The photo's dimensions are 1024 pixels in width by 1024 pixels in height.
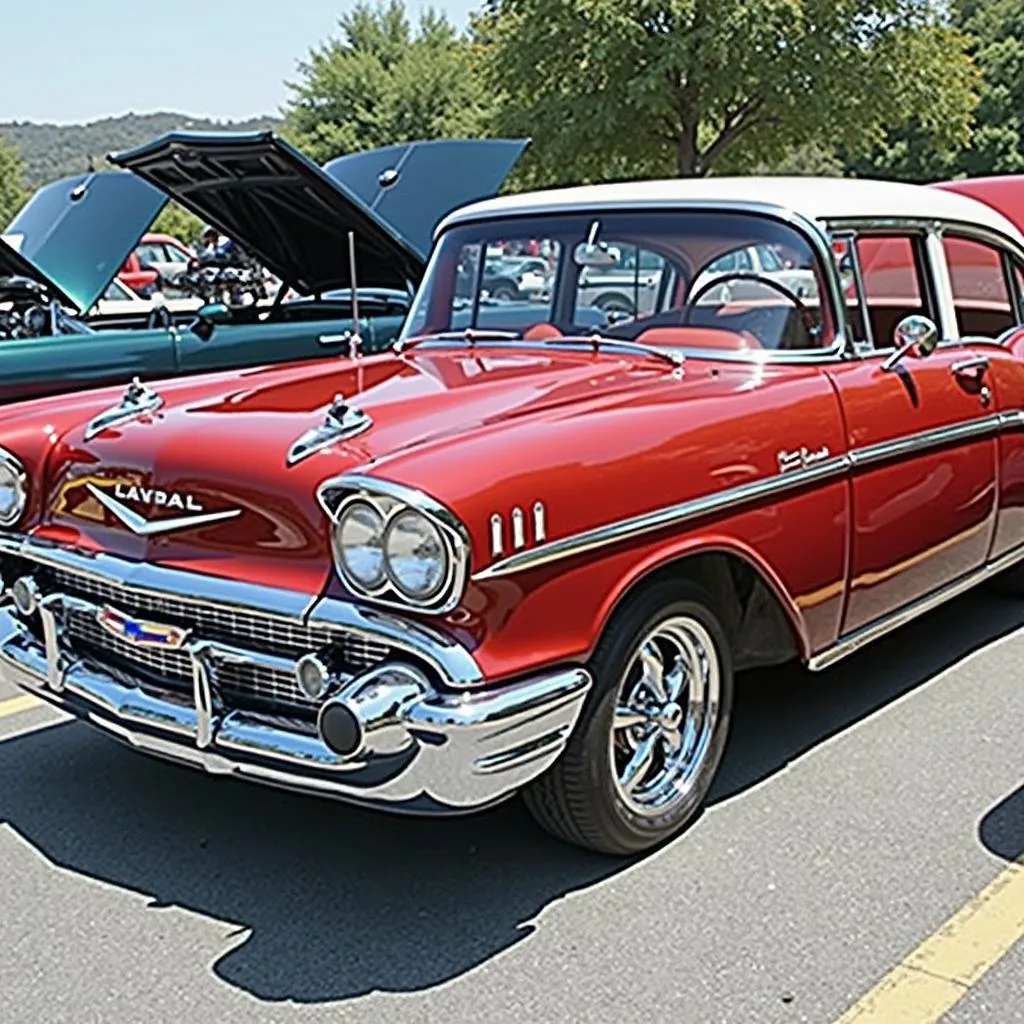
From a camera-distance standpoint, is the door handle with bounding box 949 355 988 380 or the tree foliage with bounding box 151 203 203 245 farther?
the tree foliage with bounding box 151 203 203 245

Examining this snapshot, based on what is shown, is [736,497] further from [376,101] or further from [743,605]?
[376,101]

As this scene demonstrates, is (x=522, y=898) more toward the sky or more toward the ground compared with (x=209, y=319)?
more toward the ground

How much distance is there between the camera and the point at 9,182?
44.9 meters

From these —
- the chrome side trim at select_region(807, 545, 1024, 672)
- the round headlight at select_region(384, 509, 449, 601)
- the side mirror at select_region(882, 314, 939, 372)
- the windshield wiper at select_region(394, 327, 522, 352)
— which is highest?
the windshield wiper at select_region(394, 327, 522, 352)

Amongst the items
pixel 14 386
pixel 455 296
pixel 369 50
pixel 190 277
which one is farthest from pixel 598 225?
pixel 369 50

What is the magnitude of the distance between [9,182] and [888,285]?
1787 inches

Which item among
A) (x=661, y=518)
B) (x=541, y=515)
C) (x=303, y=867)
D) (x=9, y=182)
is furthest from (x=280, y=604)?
(x=9, y=182)

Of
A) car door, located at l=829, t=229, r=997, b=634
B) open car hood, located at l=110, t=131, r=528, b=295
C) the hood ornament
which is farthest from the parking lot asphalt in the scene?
open car hood, located at l=110, t=131, r=528, b=295

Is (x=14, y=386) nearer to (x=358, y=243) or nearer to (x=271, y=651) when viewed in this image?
(x=358, y=243)

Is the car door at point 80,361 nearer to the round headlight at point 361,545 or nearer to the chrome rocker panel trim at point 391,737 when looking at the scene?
the chrome rocker panel trim at point 391,737

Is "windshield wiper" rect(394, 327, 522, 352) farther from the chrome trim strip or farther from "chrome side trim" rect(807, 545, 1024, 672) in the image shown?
the chrome trim strip

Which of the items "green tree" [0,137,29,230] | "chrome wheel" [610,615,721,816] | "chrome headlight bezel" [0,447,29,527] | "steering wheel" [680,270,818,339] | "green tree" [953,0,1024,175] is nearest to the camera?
"chrome wheel" [610,615,721,816]

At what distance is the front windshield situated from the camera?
3951 millimetres

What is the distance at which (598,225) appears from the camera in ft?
13.7
